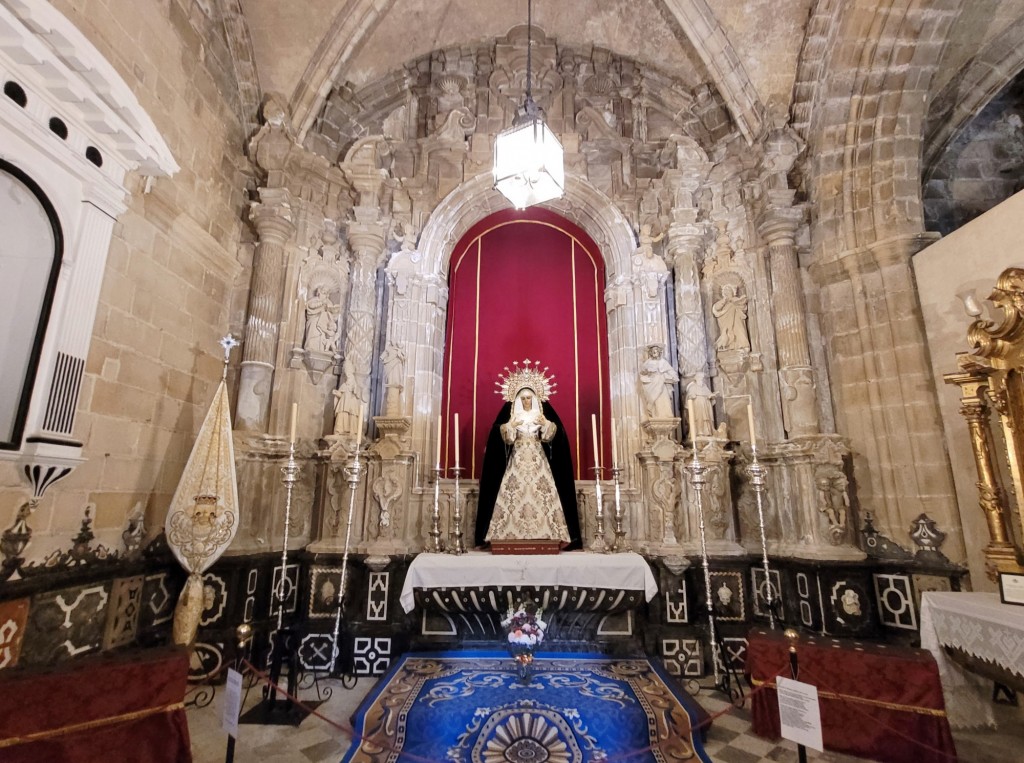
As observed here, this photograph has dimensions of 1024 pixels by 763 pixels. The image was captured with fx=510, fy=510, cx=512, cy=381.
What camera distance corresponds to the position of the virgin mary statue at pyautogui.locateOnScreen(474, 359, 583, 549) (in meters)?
5.57

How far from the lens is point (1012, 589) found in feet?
11.8

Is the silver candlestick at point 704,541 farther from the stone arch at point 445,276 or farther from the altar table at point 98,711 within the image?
the altar table at point 98,711

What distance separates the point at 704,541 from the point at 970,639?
→ 76.7 inches

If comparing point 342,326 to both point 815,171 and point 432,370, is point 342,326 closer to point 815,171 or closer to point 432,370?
point 432,370

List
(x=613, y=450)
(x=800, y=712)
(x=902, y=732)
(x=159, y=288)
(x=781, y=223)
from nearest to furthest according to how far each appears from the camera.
→ (x=800, y=712) < (x=902, y=732) < (x=159, y=288) < (x=781, y=223) < (x=613, y=450)

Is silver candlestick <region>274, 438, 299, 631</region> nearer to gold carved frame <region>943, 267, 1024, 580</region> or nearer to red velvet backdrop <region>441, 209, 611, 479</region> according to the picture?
red velvet backdrop <region>441, 209, 611, 479</region>

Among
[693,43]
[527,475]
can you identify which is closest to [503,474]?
[527,475]

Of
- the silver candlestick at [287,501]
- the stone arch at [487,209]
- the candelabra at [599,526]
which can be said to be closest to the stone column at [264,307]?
the silver candlestick at [287,501]

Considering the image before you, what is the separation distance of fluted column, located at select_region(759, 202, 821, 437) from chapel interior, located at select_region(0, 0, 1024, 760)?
0.11 feet

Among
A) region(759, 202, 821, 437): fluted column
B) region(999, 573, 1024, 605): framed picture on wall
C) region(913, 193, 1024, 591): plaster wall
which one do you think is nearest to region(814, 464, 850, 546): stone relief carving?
region(759, 202, 821, 437): fluted column

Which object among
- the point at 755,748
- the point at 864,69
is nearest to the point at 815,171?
the point at 864,69

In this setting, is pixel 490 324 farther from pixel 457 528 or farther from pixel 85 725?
pixel 85 725

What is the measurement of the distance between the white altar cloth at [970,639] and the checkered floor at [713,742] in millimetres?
154

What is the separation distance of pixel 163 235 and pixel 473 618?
479cm
